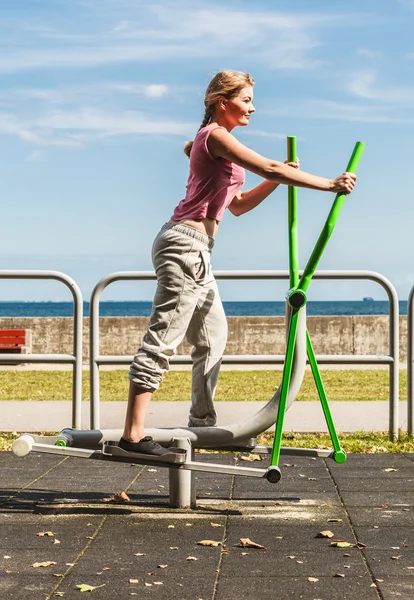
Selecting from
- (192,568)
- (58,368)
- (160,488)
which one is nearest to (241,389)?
(58,368)

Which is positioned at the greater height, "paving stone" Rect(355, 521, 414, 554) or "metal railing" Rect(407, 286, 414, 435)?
"metal railing" Rect(407, 286, 414, 435)

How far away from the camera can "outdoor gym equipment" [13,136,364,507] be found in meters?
4.05

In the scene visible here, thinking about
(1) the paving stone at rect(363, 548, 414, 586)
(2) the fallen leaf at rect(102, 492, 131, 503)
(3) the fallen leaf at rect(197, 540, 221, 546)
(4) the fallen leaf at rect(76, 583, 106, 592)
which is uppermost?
(2) the fallen leaf at rect(102, 492, 131, 503)

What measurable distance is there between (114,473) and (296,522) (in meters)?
1.56

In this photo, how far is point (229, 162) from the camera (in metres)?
4.11

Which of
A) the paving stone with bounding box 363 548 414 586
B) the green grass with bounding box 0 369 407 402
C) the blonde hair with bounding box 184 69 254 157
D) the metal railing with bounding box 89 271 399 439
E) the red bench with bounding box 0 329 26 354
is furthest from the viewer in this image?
the red bench with bounding box 0 329 26 354

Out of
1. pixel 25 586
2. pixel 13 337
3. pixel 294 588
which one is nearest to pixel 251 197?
pixel 294 588

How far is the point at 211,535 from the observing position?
150 inches

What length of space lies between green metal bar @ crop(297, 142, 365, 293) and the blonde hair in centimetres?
56

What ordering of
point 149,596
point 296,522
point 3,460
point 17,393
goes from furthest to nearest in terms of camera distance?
point 17,393, point 3,460, point 296,522, point 149,596

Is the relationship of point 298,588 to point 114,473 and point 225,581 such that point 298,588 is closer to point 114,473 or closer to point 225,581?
point 225,581

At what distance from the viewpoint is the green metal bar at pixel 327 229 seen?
4.03 metres

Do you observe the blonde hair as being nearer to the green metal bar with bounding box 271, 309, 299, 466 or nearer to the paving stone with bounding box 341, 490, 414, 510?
the green metal bar with bounding box 271, 309, 299, 466

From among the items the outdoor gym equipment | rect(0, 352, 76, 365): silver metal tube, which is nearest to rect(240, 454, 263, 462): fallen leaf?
rect(0, 352, 76, 365): silver metal tube
